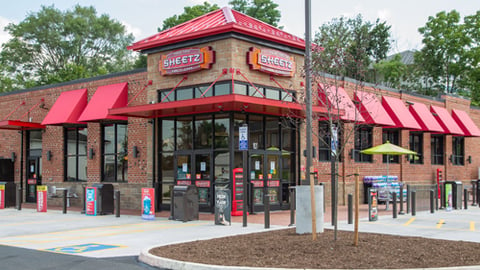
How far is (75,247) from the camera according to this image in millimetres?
11820

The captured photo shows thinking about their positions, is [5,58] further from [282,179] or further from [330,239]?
[330,239]

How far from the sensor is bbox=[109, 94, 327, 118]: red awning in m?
17.7

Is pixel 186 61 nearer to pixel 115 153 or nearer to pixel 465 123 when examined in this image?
pixel 115 153

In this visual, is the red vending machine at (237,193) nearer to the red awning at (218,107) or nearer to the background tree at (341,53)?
the red awning at (218,107)

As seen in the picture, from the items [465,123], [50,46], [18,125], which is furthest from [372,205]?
[50,46]

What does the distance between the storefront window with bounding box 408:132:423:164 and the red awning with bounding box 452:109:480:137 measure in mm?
3963

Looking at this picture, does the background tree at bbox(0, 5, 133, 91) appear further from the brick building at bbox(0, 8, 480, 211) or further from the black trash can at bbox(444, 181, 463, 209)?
the black trash can at bbox(444, 181, 463, 209)

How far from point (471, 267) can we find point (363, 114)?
16884 millimetres

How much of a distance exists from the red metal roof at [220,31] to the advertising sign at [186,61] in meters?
0.49

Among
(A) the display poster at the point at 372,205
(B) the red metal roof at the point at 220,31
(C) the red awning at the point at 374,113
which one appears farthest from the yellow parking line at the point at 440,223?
(B) the red metal roof at the point at 220,31

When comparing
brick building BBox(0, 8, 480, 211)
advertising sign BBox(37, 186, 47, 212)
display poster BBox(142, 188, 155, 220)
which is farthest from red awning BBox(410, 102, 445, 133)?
advertising sign BBox(37, 186, 47, 212)

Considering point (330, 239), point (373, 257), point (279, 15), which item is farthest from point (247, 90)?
point (279, 15)

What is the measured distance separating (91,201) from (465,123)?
23.6 meters

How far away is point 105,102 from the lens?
23234 mm
